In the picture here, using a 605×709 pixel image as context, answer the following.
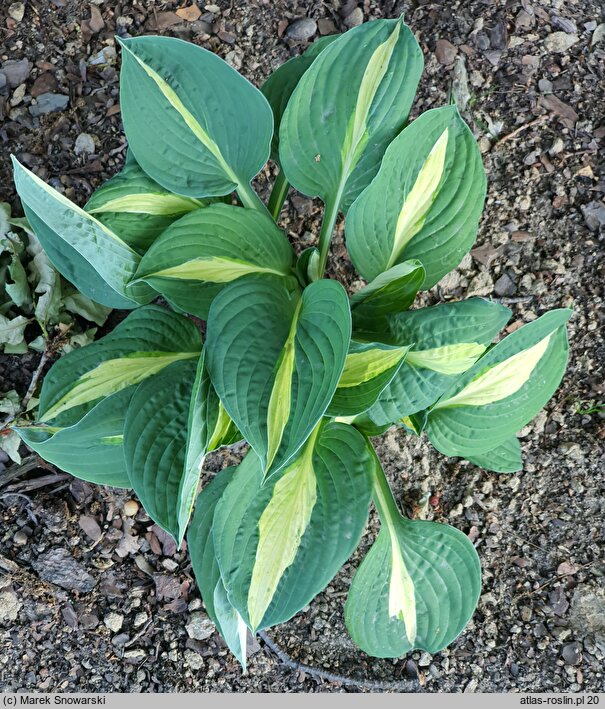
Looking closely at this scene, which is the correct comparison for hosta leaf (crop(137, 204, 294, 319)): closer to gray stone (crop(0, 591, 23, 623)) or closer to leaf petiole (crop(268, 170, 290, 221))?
leaf petiole (crop(268, 170, 290, 221))

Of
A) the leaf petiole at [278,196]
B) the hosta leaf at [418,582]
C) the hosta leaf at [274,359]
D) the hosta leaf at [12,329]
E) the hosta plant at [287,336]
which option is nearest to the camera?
the hosta leaf at [274,359]

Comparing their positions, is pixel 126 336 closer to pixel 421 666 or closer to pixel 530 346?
pixel 530 346

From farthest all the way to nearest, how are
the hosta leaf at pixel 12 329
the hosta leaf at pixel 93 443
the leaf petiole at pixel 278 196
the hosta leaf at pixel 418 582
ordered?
the hosta leaf at pixel 12 329 → the leaf petiole at pixel 278 196 → the hosta leaf at pixel 418 582 → the hosta leaf at pixel 93 443

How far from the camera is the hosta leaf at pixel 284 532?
116 cm

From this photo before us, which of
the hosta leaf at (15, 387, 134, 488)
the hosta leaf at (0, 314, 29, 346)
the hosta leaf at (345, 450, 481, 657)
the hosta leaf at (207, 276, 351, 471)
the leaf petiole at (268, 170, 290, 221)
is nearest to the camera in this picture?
the hosta leaf at (207, 276, 351, 471)

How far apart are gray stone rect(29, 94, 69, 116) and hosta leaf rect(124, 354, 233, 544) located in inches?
33.0

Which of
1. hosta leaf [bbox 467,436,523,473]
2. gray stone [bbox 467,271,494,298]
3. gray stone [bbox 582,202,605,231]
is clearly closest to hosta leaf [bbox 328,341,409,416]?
hosta leaf [bbox 467,436,523,473]

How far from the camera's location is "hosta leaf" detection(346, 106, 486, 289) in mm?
1173

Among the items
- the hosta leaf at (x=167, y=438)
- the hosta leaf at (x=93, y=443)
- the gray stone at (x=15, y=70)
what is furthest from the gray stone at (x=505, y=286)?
the gray stone at (x=15, y=70)

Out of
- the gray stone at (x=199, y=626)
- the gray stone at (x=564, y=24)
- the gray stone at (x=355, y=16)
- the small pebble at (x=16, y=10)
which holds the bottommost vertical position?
the gray stone at (x=199, y=626)

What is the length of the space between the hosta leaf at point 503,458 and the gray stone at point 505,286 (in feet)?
1.21

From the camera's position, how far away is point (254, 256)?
1265 millimetres

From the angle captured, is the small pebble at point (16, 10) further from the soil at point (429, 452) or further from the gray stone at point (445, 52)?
the gray stone at point (445, 52)

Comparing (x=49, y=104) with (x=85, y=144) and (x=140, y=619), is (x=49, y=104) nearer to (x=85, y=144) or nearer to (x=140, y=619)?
(x=85, y=144)
